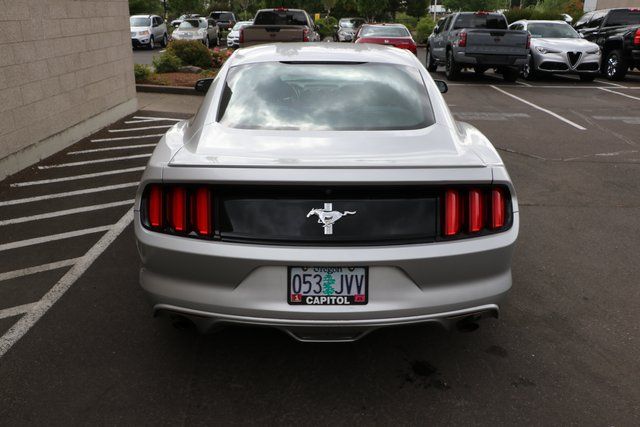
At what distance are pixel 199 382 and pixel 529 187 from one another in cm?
508

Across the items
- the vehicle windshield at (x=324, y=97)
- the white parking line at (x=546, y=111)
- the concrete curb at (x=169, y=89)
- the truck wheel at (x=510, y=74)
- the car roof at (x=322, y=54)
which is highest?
the car roof at (x=322, y=54)

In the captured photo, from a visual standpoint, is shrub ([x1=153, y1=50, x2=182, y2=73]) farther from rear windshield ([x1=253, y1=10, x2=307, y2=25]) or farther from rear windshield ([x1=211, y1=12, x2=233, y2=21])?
rear windshield ([x1=211, y1=12, x2=233, y2=21])

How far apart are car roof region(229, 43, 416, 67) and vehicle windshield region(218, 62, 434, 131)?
66mm

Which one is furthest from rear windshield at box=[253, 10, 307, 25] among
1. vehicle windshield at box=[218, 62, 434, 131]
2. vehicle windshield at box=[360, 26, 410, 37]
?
vehicle windshield at box=[218, 62, 434, 131]

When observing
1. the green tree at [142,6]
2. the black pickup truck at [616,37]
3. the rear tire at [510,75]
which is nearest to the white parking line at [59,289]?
the rear tire at [510,75]

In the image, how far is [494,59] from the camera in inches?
683

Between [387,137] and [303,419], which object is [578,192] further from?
[303,419]

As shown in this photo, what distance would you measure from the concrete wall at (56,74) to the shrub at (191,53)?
6.38 m

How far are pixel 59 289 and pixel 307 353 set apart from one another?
1.95 metres

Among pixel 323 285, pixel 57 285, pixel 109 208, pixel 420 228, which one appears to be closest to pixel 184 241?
pixel 323 285

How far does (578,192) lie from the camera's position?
707cm

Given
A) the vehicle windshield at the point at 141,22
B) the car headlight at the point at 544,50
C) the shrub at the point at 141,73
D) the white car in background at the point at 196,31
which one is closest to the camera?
the shrub at the point at 141,73

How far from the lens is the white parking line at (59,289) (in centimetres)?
376

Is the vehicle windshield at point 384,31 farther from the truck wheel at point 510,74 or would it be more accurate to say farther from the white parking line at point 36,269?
the white parking line at point 36,269
